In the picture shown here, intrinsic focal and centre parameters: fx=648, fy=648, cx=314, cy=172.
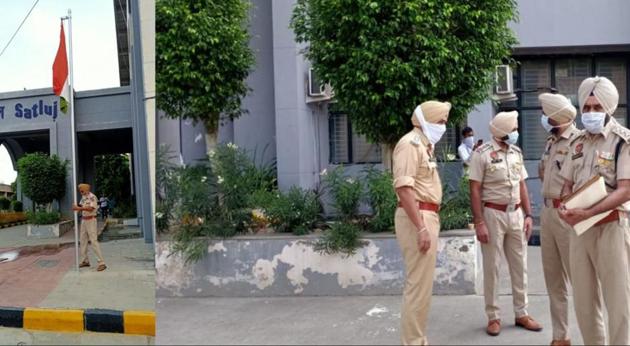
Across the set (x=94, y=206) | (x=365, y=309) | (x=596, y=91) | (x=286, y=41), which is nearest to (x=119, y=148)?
(x=94, y=206)

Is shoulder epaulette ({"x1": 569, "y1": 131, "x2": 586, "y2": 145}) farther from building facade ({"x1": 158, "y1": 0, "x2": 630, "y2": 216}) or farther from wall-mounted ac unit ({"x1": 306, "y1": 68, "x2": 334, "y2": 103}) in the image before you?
wall-mounted ac unit ({"x1": 306, "y1": 68, "x2": 334, "y2": 103})

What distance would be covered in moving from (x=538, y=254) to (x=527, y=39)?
5036mm

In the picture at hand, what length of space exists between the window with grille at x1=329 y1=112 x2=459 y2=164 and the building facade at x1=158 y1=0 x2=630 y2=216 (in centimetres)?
2

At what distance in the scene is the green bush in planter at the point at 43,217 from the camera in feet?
37.7

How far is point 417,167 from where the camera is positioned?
162 inches

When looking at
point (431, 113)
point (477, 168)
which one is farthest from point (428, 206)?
point (477, 168)

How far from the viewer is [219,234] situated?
6082mm

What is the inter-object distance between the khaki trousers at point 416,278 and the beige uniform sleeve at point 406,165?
0.79 feet

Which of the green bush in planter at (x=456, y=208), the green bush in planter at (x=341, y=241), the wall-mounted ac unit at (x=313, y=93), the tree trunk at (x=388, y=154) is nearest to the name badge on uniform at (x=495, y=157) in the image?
the green bush in planter at (x=456, y=208)

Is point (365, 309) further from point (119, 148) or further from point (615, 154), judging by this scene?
point (119, 148)

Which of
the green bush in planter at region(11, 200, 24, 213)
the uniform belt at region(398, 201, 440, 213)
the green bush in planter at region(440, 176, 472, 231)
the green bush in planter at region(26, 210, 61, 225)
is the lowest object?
the green bush in planter at region(26, 210, 61, 225)

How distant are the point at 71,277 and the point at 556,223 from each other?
268 inches

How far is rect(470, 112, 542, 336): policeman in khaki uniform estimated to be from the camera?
4.74m

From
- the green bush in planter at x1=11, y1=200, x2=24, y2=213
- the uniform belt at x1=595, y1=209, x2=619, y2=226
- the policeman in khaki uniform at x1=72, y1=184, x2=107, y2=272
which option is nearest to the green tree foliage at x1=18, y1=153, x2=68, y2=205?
the policeman in khaki uniform at x1=72, y1=184, x2=107, y2=272
